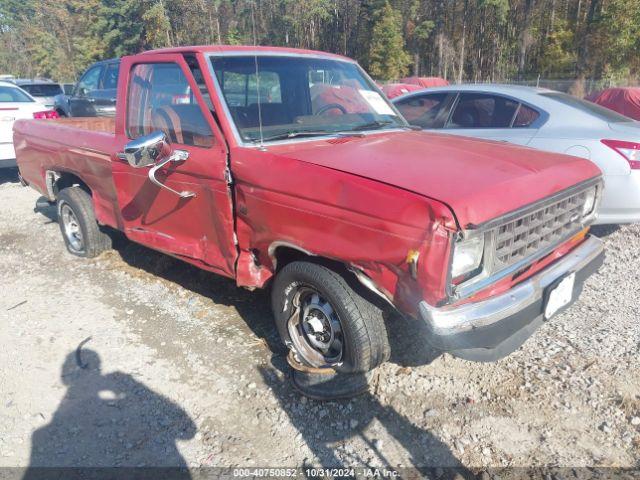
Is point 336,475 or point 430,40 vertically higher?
point 430,40

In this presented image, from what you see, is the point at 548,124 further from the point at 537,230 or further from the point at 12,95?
the point at 12,95

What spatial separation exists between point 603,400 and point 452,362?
89 cm

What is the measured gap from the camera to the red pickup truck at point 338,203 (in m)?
2.39

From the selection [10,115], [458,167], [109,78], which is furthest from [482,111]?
[109,78]

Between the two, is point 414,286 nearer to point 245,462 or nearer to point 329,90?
point 245,462

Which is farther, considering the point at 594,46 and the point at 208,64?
the point at 594,46

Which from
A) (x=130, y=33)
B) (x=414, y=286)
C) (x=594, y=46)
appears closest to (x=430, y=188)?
(x=414, y=286)

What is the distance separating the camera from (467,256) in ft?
7.95

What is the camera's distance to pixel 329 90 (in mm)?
3926

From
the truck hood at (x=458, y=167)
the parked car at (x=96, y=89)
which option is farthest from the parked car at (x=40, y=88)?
the truck hood at (x=458, y=167)

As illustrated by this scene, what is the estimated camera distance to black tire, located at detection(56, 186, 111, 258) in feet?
16.3

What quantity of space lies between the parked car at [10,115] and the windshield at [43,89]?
226 inches

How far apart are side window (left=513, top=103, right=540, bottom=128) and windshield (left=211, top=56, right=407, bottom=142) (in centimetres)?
200

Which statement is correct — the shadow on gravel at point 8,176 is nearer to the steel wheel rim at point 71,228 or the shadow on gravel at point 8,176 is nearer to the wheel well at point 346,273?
the steel wheel rim at point 71,228
